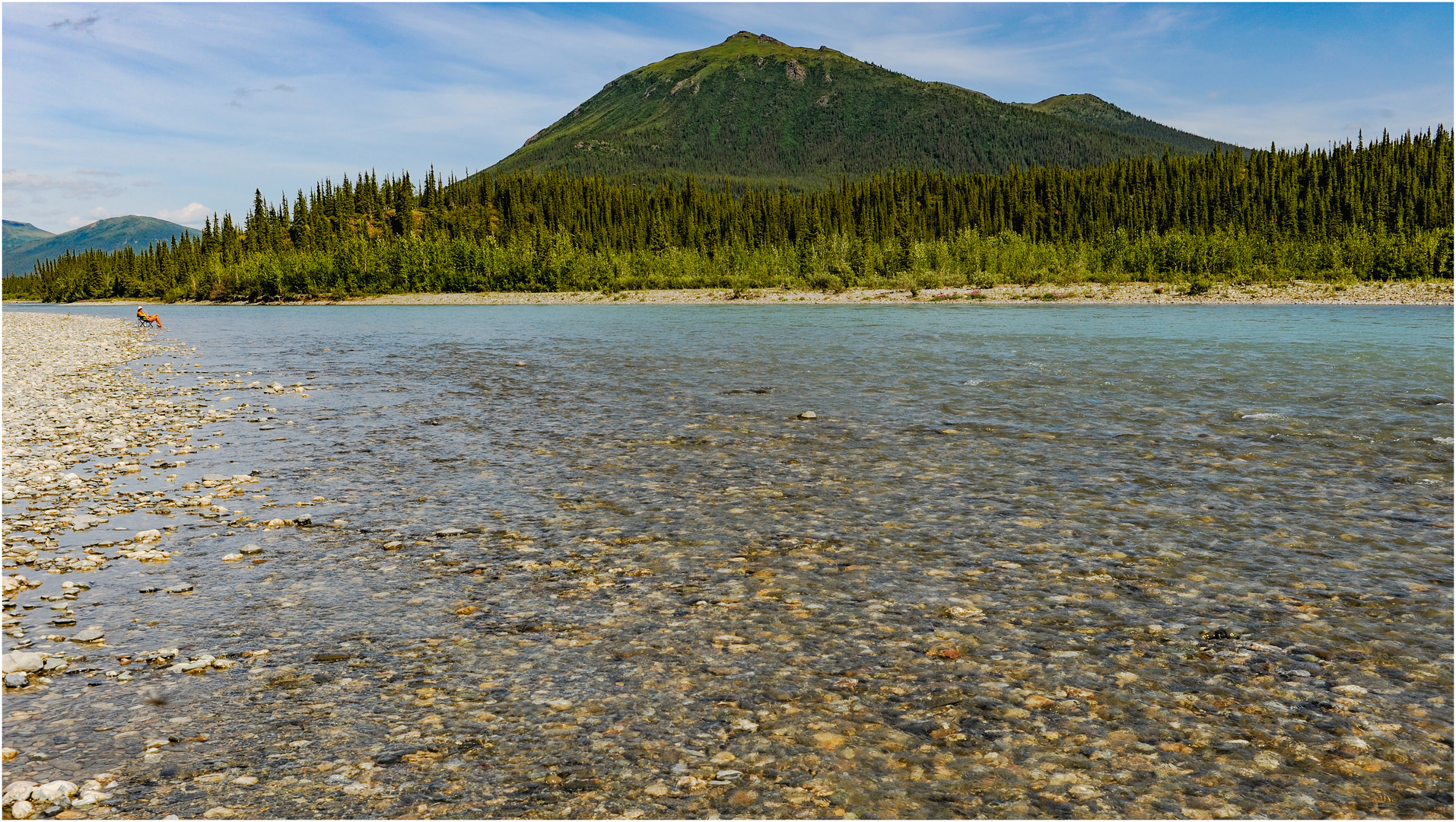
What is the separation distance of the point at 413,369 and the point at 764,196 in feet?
465

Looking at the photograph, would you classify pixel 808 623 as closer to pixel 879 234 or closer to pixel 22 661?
pixel 22 661

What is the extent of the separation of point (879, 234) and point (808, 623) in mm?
136296

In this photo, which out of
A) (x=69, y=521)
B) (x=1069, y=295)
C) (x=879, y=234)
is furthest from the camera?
(x=879, y=234)

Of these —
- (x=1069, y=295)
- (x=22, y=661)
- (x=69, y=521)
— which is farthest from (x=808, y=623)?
(x=1069, y=295)

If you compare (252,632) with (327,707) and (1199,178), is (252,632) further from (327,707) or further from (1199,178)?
(1199,178)

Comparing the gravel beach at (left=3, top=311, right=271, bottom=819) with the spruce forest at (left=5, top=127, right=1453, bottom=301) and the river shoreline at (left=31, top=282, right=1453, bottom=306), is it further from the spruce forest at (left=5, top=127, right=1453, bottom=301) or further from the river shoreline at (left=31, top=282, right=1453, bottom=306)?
the spruce forest at (left=5, top=127, right=1453, bottom=301)

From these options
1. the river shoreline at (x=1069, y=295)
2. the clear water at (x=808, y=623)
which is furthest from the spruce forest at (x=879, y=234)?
the clear water at (x=808, y=623)

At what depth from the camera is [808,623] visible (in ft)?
22.9

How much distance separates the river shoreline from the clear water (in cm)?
5966

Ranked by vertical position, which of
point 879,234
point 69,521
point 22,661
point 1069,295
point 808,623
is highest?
point 879,234

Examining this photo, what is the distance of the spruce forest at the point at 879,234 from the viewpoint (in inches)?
3492

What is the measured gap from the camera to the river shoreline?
67.6 meters

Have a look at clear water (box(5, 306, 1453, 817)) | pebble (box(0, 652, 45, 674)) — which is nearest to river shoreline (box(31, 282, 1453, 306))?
clear water (box(5, 306, 1453, 817))

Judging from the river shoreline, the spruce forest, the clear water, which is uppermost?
the spruce forest
